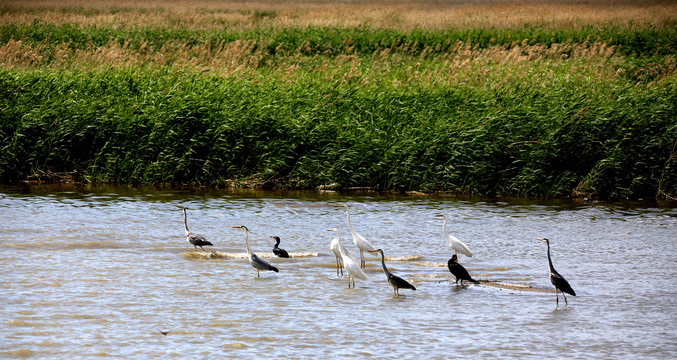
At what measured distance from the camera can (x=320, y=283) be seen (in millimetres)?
9320

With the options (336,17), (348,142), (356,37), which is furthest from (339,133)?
(336,17)

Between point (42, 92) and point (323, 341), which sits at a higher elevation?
point (42, 92)

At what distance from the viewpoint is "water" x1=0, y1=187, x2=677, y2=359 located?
276 inches

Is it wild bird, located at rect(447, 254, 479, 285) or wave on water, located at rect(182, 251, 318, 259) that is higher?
wild bird, located at rect(447, 254, 479, 285)

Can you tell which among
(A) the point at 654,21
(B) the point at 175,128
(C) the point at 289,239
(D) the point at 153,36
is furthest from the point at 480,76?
(A) the point at 654,21

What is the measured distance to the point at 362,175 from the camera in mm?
16141

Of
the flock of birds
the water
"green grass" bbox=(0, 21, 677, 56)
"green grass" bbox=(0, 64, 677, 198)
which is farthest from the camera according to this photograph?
"green grass" bbox=(0, 21, 677, 56)

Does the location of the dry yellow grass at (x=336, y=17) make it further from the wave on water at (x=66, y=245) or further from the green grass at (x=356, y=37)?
the wave on water at (x=66, y=245)

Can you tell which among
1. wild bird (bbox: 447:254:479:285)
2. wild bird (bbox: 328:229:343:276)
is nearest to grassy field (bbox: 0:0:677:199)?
wild bird (bbox: 328:229:343:276)

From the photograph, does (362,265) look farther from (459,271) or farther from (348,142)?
(348,142)

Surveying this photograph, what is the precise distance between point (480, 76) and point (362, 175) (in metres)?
5.40

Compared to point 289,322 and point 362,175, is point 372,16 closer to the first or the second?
point 362,175

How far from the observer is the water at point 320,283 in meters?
7.00

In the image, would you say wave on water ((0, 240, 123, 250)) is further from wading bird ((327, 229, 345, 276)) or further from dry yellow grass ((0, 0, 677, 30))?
dry yellow grass ((0, 0, 677, 30))
